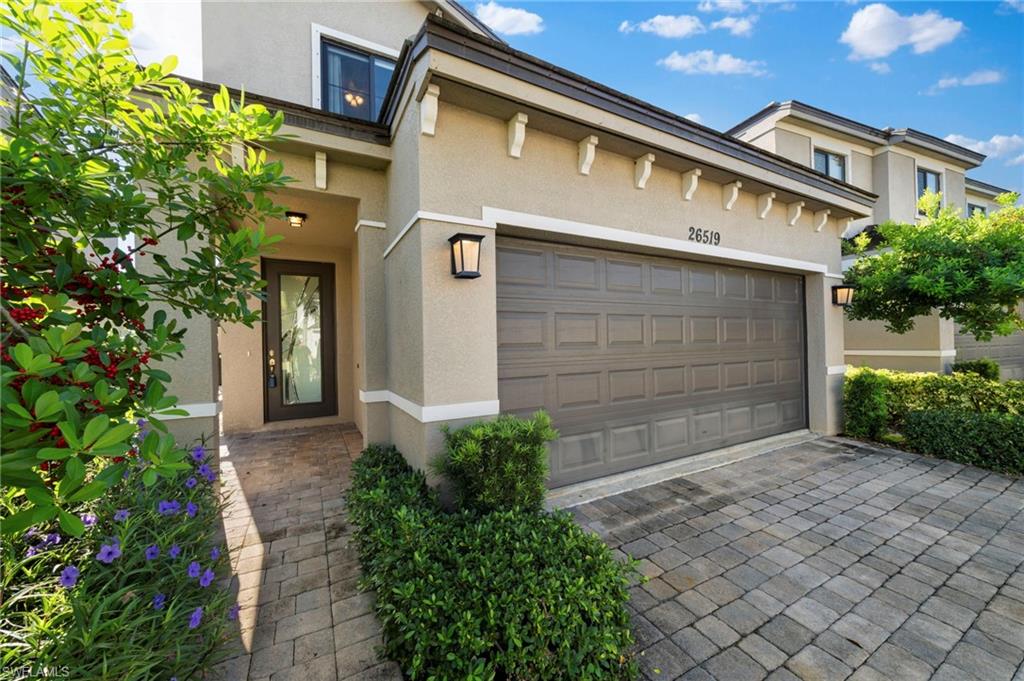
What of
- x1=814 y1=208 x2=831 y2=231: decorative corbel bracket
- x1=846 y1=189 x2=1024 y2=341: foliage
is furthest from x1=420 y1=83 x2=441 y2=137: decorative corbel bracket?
x1=846 y1=189 x2=1024 y2=341: foliage

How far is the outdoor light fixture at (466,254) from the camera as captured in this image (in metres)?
3.21

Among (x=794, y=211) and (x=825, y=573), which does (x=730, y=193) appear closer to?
(x=794, y=211)

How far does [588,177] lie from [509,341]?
1993 mm

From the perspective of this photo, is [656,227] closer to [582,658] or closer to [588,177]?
[588,177]

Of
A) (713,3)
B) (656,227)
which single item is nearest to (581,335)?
(656,227)

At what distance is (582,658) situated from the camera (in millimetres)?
1918

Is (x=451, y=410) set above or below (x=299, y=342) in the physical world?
below

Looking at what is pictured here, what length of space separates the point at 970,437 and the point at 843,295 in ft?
8.10

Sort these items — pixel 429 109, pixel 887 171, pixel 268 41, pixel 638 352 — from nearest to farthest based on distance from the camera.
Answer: pixel 429 109, pixel 638 352, pixel 268 41, pixel 887 171

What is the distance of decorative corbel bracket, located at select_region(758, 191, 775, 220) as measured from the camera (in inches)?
214

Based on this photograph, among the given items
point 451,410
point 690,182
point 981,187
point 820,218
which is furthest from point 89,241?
point 981,187

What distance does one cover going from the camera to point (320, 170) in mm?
4059

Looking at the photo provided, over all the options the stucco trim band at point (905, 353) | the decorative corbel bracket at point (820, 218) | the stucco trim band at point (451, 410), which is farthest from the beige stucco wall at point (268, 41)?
the stucco trim band at point (905, 353)

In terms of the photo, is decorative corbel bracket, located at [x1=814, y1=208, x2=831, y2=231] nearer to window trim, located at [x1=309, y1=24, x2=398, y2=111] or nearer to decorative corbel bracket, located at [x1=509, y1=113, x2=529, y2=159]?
decorative corbel bracket, located at [x1=509, y1=113, x2=529, y2=159]
